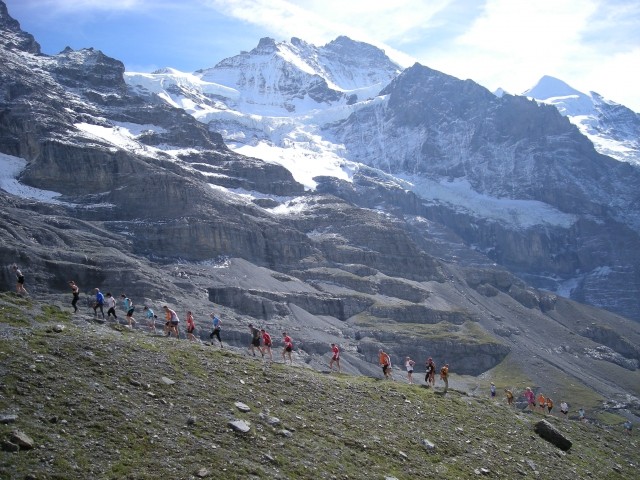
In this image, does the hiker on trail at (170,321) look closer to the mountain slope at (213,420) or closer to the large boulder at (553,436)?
the mountain slope at (213,420)

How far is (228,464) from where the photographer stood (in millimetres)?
33438

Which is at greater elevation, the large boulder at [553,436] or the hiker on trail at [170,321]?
the hiker on trail at [170,321]

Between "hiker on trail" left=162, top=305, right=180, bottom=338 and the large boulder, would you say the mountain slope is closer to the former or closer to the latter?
the large boulder

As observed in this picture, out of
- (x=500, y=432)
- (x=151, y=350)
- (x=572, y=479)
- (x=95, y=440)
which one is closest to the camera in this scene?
(x=95, y=440)

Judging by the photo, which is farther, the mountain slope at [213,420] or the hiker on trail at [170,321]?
the hiker on trail at [170,321]

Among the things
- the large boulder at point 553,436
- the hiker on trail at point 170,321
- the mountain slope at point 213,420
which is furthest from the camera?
the hiker on trail at point 170,321

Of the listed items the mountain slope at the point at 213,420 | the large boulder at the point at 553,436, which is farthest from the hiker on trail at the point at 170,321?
the large boulder at the point at 553,436

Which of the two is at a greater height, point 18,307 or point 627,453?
point 18,307

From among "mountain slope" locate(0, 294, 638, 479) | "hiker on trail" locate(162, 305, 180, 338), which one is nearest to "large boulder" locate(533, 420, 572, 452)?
"mountain slope" locate(0, 294, 638, 479)

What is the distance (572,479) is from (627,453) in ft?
58.9

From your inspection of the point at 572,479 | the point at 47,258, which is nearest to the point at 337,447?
the point at 572,479

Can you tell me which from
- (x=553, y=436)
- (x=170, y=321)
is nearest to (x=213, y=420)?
(x=170, y=321)

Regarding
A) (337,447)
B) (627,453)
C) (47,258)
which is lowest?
(47,258)

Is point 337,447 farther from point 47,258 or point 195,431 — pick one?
point 47,258
